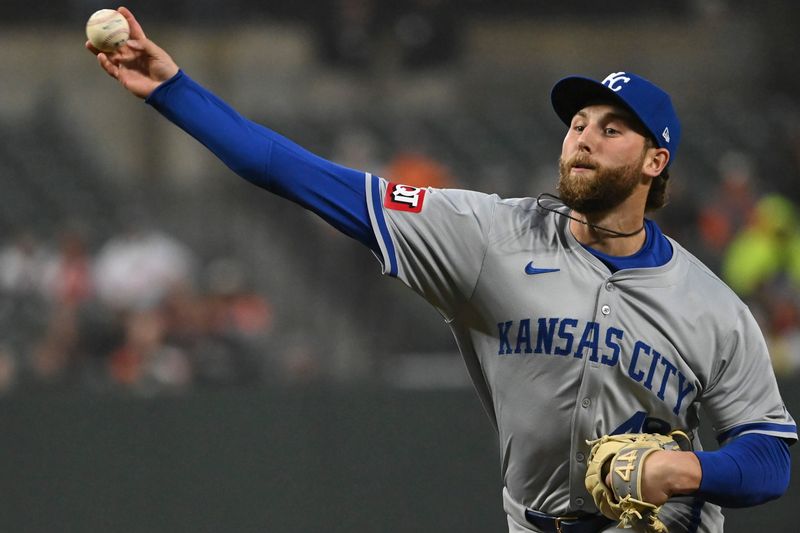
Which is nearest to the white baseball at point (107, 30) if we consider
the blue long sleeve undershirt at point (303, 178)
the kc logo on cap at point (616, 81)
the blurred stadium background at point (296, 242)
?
the blue long sleeve undershirt at point (303, 178)

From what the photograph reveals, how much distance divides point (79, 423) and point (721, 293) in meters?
4.43

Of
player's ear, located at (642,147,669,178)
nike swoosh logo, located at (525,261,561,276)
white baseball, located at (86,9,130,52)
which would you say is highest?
white baseball, located at (86,9,130,52)

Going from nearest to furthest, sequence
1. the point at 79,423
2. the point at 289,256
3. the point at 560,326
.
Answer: the point at 560,326 < the point at 79,423 < the point at 289,256

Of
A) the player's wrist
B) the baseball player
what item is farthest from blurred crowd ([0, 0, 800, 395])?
the player's wrist

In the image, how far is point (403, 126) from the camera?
378 inches

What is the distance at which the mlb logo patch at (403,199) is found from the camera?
10.4 ft

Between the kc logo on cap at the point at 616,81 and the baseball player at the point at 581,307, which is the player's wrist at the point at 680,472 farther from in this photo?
the kc logo on cap at the point at 616,81

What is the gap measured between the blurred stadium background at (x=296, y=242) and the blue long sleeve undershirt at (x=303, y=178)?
12.8ft

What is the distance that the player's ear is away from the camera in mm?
3355

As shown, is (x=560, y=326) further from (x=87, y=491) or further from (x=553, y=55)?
(x=553, y=55)

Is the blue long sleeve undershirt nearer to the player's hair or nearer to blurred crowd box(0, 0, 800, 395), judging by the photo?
the player's hair

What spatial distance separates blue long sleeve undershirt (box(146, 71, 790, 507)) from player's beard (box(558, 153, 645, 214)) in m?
0.53

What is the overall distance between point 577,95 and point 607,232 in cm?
38

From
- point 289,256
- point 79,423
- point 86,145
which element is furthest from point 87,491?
point 86,145
